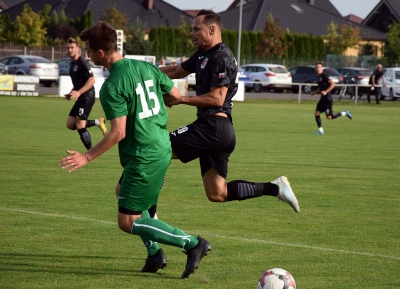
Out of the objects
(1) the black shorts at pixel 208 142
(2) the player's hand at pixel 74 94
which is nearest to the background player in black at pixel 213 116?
(1) the black shorts at pixel 208 142

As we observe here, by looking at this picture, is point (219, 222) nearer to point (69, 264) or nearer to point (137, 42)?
point (69, 264)

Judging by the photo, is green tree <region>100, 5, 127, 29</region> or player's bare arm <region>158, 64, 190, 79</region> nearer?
player's bare arm <region>158, 64, 190, 79</region>

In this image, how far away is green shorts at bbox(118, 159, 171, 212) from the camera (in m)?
5.67

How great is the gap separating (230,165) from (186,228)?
567 centimetres

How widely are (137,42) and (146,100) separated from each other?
2231 inches

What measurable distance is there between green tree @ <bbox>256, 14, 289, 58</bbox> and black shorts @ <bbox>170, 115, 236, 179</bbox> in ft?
187

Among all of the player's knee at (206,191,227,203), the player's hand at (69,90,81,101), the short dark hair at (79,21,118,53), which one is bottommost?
the player's knee at (206,191,227,203)

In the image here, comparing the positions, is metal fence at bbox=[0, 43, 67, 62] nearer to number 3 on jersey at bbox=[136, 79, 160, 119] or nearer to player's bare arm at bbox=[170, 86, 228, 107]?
player's bare arm at bbox=[170, 86, 228, 107]

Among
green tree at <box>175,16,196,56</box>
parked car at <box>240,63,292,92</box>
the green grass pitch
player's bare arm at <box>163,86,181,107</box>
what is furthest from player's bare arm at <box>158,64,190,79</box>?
green tree at <box>175,16,196,56</box>

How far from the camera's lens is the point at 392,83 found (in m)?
40.5

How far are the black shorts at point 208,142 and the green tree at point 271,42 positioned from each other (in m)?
57.0

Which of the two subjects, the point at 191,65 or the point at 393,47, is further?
the point at 393,47

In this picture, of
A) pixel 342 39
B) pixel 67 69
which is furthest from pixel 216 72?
pixel 342 39

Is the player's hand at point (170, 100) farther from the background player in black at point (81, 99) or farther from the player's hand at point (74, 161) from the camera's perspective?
the background player in black at point (81, 99)
